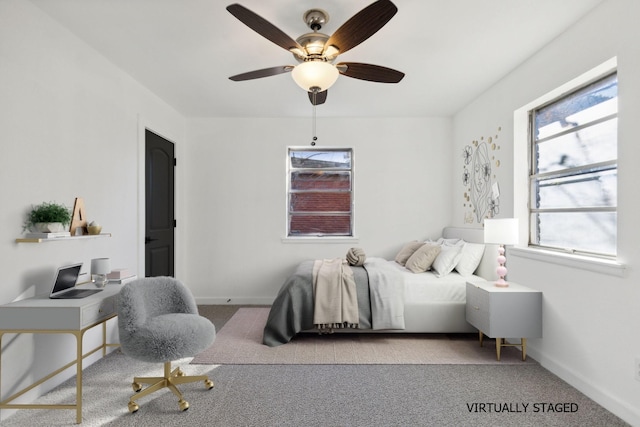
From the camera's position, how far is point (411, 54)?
3.08 m

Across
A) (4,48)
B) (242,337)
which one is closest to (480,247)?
(242,337)

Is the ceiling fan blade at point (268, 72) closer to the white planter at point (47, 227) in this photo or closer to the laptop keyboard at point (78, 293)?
the white planter at point (47, 227)

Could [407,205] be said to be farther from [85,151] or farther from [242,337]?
[85,151]

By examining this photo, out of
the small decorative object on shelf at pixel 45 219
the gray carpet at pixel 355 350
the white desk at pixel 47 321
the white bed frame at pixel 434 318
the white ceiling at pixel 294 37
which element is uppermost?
the white ceiling at pixel 294 37

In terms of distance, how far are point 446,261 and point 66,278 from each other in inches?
133

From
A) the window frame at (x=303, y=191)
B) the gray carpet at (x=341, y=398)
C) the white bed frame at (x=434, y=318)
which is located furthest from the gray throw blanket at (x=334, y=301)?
the window frame at (x=303, y=191)

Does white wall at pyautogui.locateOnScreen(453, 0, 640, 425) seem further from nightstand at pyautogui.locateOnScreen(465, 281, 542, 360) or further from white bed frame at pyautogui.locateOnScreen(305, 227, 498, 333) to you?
white bed frame at pyautogui.locateOnScreen(305, 227, 498, 333)

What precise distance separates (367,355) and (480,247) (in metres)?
1.75

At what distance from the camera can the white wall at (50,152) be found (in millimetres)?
2234

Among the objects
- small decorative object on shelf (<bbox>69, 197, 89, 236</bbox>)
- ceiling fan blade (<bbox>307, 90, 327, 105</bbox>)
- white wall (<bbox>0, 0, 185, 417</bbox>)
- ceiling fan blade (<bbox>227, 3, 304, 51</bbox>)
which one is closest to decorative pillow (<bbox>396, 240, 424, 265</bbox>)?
ceiling fan blade (<bbox>307, 90, 327, 105</bbox>)

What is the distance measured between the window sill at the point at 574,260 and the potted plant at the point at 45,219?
3546mm

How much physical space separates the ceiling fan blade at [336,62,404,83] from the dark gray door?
2.59m

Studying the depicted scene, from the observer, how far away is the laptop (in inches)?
92.0

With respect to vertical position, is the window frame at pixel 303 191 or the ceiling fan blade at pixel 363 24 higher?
the ceiling fan blade at pixel 363 24
